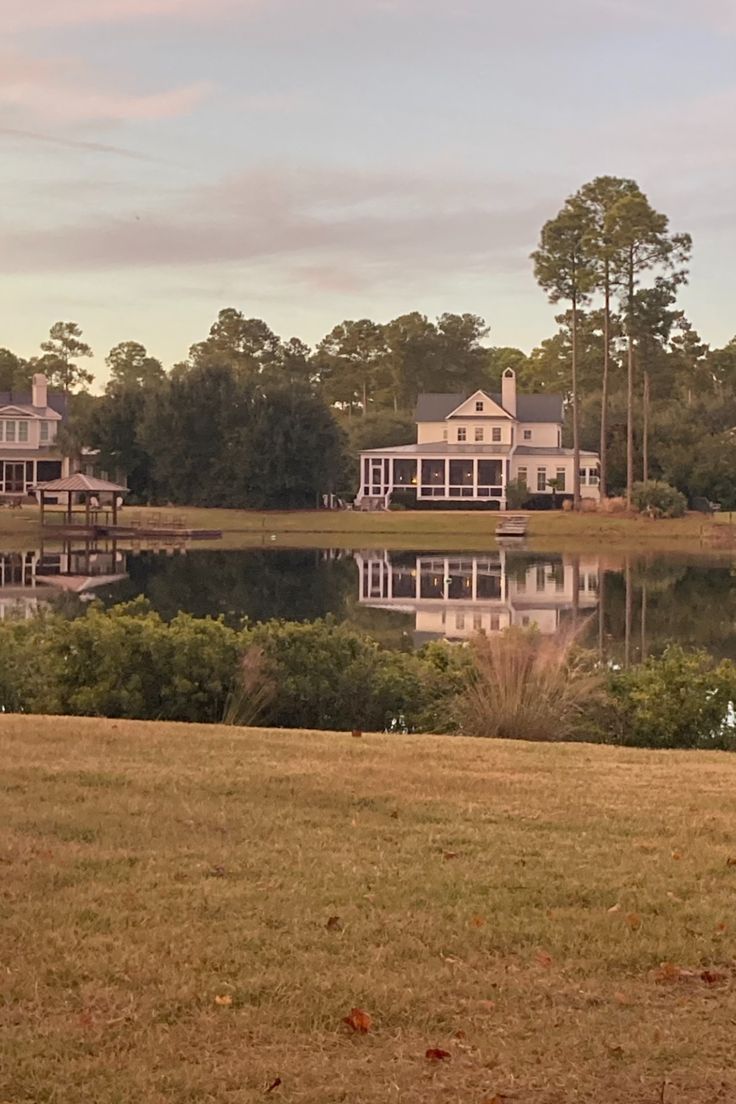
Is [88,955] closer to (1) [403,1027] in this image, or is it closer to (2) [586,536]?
(1) [403,1027]

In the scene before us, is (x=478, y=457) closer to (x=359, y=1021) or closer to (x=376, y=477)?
(x=376, y=477)

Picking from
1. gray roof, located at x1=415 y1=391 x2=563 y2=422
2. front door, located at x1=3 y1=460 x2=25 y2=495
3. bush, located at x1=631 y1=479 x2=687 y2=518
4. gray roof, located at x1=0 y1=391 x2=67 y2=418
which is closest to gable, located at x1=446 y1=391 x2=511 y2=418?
gray roof, located at x1=415 y1=391 x2=563 y2=422

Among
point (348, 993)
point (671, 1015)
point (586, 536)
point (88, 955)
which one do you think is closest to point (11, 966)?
point (88, 955)

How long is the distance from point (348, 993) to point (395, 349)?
4375 inches

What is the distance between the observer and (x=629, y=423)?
228 ft

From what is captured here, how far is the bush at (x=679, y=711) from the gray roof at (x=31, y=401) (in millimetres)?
75165

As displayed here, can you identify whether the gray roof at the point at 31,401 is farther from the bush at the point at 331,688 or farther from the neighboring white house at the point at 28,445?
the bush at the point at 331,688

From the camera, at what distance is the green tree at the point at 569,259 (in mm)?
71250

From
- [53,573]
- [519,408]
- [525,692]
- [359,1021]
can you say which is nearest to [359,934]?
[359,1021]

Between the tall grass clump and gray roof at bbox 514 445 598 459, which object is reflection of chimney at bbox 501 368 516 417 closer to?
gray roof at bbox 514 445 598 459

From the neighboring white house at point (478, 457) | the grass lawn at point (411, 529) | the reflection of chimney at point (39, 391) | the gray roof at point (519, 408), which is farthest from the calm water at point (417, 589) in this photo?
the reflection of chimney at point (39, 391)

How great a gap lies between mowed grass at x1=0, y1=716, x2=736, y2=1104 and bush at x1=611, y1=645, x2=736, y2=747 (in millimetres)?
3603

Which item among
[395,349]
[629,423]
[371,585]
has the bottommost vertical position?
[371,585]

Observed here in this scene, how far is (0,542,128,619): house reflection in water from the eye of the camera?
31.2 metres
